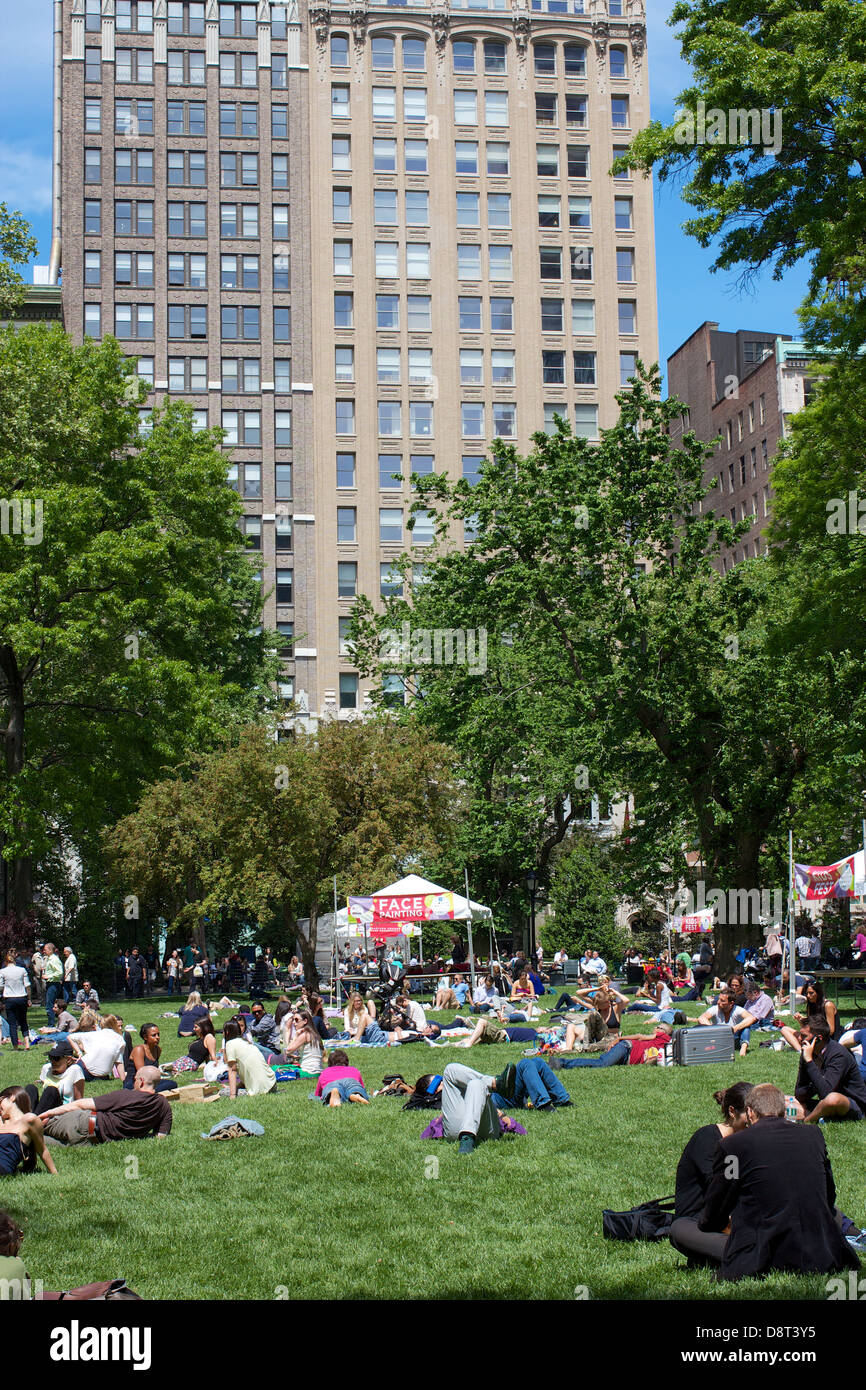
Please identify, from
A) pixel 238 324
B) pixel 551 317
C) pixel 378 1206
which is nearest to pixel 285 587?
pixel 238 324

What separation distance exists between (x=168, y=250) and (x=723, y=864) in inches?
2218

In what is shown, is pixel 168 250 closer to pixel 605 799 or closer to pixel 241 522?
pixel 241 522

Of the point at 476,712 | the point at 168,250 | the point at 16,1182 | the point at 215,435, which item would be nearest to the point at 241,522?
the point at 168,250

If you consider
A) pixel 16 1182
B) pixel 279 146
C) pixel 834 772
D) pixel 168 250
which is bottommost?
pixel 16 1182

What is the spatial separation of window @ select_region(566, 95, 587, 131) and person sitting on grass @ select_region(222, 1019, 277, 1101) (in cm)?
7459

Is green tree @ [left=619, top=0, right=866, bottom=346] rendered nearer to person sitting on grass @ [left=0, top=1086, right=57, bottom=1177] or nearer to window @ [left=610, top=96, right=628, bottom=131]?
person sitting on grass @ [left=0, top=1086, right=57, bottom=1177]

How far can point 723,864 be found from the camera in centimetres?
3341

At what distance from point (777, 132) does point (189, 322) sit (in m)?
62.5

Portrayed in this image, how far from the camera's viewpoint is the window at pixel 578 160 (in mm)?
80938

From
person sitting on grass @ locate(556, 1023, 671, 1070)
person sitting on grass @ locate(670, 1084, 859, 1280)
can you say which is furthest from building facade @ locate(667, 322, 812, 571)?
person sitting on grass @ locate(670, 1084, 859, 1280)

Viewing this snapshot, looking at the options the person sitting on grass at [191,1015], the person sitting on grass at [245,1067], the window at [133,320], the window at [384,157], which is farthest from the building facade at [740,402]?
the person sitting on grass at [245,1067]

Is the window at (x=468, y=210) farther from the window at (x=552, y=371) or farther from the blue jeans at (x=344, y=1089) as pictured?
the blue jeans at (x=344, y=1089)

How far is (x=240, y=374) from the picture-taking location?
76625 millimetres

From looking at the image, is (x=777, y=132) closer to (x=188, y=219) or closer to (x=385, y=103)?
(x=188, y=219)
